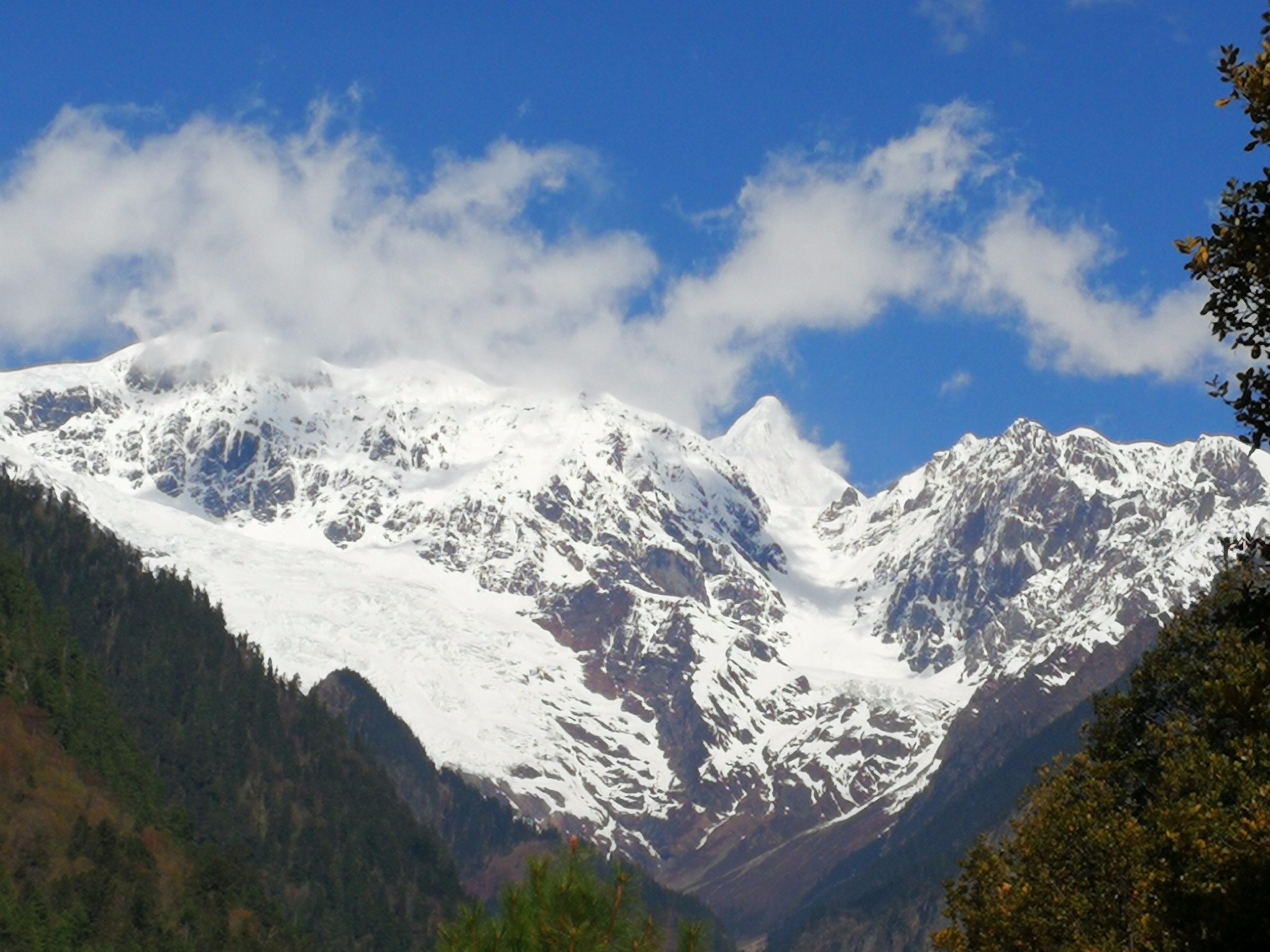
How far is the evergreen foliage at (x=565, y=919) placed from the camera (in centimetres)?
3391

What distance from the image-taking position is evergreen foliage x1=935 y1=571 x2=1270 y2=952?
2989cm

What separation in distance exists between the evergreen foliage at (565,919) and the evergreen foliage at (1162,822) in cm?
1027

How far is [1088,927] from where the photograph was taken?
41.7 m

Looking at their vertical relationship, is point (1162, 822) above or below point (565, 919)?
above

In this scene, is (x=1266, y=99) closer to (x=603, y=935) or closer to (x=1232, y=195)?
(x=1232, y=195)

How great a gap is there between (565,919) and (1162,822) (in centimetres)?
1222

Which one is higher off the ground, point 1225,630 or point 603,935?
point 1225,630

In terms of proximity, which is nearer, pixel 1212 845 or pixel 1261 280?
pixel 1261 280

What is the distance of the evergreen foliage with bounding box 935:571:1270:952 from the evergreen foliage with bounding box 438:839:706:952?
33.7 feet

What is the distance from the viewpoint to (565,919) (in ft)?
112

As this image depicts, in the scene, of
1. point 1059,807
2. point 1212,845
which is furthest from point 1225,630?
point 1212,845

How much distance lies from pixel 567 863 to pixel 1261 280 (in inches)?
731

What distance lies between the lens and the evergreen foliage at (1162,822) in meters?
29.9

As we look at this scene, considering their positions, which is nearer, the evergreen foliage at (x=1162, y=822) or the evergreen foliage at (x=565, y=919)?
the evergreen foliage at (x=1162, y=822)
